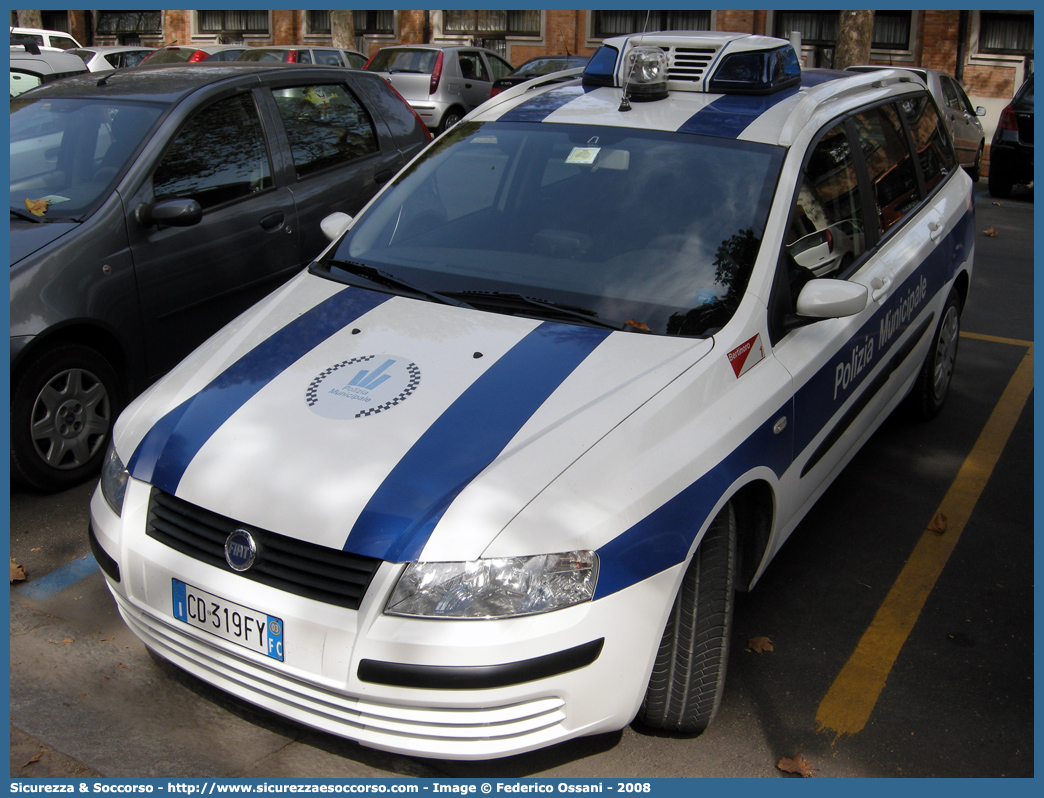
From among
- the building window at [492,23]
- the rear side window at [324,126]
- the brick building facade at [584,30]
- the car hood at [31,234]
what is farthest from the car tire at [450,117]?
the car hood at [31,234]

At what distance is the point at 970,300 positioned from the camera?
25.8ft

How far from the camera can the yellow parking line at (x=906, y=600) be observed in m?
3.10

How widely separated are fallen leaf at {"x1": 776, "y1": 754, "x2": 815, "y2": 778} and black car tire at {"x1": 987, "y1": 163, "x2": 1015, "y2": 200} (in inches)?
467

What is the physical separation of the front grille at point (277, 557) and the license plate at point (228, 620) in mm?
85

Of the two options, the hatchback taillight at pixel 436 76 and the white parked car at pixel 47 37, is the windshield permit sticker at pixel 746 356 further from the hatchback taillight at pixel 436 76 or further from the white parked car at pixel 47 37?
the white parked car at pixel 47 37

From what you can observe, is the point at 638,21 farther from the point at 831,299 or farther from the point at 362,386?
the point at 362,386

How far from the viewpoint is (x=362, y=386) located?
114 inches

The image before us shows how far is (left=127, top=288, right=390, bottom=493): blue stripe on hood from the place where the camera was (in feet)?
9.04

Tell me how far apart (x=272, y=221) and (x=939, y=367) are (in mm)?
3615

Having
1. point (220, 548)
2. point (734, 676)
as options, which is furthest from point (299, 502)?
point (734, 676)

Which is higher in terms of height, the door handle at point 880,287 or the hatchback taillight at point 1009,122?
the hatchback taillight at point 1009,122

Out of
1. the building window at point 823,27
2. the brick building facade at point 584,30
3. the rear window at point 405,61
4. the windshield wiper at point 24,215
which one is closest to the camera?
the windshield wiper at point 24,215

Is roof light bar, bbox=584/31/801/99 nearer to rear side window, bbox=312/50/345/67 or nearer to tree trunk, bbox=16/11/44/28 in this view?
rear side window, bbox=312/50/345/67

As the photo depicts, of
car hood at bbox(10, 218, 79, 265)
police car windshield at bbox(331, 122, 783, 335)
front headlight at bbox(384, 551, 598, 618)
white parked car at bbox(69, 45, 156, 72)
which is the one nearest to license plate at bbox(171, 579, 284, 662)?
front headlight at bbox(384, 551, 598, 618)
